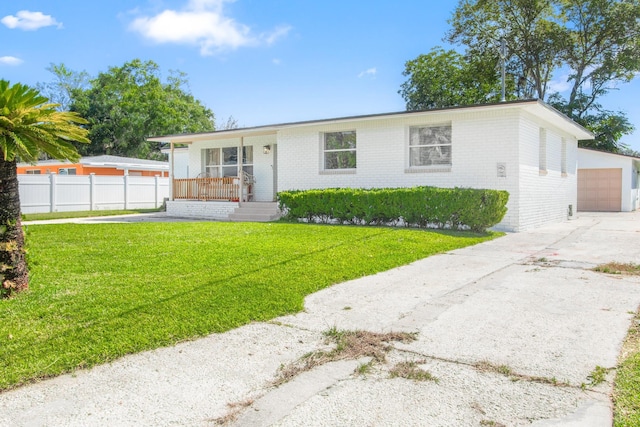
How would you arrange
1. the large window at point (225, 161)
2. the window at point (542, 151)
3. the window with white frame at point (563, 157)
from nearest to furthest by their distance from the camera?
the window at point (542, 151) < the window with white frame at point (563, 157) < the large window at point (225, 161)

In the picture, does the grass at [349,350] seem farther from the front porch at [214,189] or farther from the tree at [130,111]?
the tree at [130,111]

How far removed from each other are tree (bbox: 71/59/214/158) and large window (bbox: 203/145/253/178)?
18.7m

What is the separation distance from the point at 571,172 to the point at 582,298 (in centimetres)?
1558

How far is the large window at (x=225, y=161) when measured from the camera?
19.8m

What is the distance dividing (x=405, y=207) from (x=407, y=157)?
2.50m

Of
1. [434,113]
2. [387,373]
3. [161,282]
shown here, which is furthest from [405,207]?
[387,373]

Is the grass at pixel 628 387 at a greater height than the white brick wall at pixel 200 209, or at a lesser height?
lesser

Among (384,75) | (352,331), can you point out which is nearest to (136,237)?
(352,331)

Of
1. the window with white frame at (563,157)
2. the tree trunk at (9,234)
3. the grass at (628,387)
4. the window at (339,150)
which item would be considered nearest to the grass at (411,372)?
the grass at (628,387)

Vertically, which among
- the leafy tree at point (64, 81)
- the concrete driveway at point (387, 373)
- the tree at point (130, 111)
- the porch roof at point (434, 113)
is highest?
the leafy tree at point (64, 81)

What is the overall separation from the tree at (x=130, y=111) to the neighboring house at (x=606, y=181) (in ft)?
90.5

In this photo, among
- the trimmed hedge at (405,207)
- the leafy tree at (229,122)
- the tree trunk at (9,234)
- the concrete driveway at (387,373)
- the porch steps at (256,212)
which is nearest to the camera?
the concrete driveway at (387,373)

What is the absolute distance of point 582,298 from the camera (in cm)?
598

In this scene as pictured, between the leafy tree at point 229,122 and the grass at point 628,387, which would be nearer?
the grass at point 628,387
